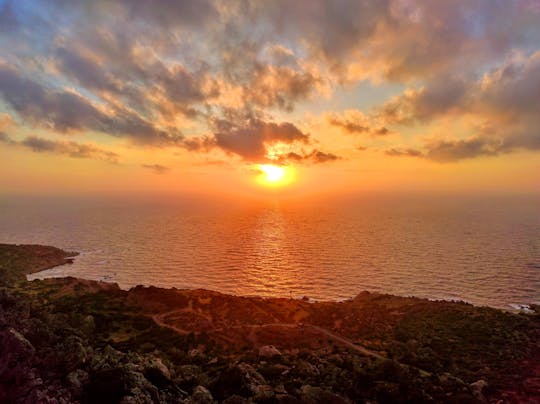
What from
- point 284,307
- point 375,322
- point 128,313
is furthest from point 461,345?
point 128,313

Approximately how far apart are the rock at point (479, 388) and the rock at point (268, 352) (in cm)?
2058

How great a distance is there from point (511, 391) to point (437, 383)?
7.39 metres

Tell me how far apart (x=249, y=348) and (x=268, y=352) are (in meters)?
4.94

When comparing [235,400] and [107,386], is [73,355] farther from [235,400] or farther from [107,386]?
[235,400]

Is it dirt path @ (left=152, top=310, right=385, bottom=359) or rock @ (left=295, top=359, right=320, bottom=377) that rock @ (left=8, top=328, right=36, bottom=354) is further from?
dirt path @ (left=152, top=310, right=385, bottom=359)

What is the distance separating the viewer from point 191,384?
2706 cm

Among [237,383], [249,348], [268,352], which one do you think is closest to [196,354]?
[249,348]

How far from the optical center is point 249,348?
4525 centimetres

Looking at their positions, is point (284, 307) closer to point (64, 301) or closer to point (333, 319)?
point (333, 319)

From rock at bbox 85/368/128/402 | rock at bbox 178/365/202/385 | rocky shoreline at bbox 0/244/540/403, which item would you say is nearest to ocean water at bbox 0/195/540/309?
rocky shoreline at bbox 0/244/540/403

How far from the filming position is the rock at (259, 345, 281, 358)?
4065 cm

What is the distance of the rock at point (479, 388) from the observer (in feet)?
97.0

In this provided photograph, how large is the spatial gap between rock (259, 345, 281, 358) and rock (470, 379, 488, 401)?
20580mm

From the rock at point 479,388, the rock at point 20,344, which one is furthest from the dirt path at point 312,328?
the rock at point 20,344
